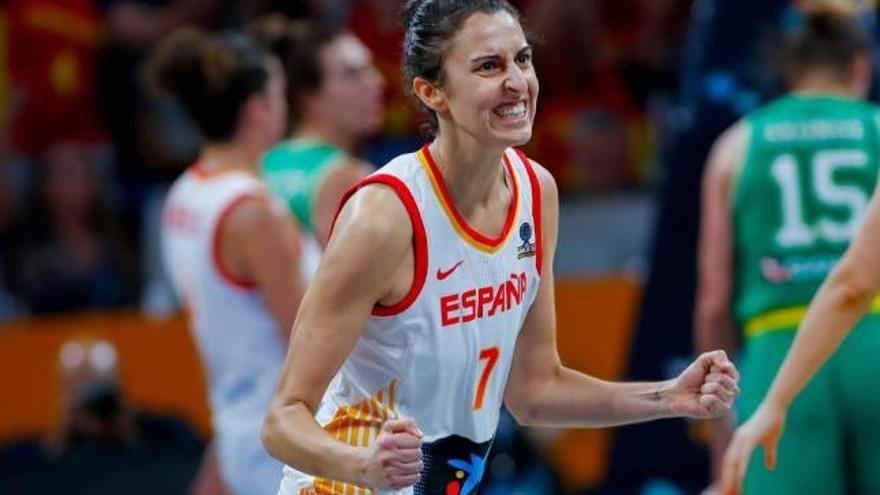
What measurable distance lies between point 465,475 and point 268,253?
6.23 feet

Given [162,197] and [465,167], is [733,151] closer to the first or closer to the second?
[465,167]

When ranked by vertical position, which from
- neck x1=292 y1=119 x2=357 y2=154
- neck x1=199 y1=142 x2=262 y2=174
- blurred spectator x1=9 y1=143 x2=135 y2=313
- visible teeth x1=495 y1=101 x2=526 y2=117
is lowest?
blurred spectator x1=9 y1=143 x2=135 y2=313

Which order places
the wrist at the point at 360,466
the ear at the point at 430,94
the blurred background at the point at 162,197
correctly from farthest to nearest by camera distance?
1. the blurred background at the point at 162,197
2. the ear at the point at 430,94
3. the wrist at the point at 360,466

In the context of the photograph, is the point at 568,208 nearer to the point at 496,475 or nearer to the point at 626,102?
the point at 626,102

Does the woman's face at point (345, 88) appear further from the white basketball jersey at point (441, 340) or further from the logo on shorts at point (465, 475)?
the logo on shorts at point (465, 475)

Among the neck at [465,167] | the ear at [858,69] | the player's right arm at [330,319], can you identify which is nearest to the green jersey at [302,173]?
the ear at [858,69]

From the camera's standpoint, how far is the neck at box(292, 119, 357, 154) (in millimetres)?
7098

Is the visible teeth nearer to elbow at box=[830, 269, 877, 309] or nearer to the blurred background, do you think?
elbow at box=[830, 269, 877, 309]

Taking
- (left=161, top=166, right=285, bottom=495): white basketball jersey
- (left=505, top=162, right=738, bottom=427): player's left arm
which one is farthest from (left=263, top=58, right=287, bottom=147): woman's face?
(left=505, top=162, right=738, bottom=427): player's left arm

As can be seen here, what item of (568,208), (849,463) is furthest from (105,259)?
(849,463)

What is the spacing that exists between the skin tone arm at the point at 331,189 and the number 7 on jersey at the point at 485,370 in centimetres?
265

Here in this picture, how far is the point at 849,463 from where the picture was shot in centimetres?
583

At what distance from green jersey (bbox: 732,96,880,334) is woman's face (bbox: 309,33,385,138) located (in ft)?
5.28

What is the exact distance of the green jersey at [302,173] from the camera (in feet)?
22.6
